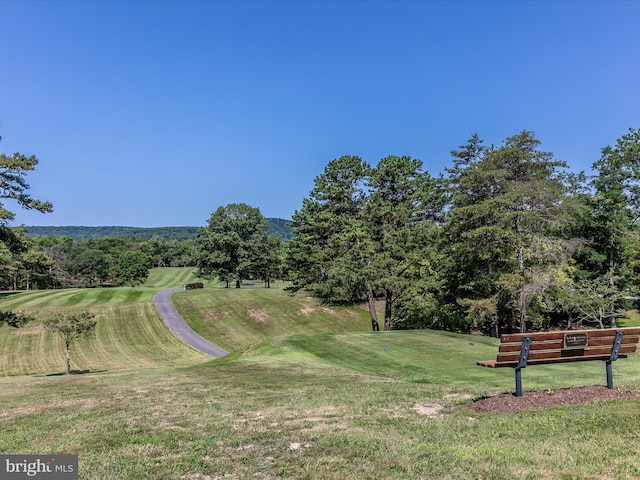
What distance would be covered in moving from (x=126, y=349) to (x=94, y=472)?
38536 millimetres

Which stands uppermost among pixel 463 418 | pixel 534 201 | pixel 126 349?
pixel 534 201

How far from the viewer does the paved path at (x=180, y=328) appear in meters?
41.1

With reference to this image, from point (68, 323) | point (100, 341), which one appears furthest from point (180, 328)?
point (68, 323)

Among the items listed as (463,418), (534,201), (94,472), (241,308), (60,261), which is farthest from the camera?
(60,261)

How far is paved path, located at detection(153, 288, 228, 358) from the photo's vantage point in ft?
135

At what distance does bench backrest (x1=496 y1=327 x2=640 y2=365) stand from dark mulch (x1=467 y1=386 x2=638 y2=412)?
63cm

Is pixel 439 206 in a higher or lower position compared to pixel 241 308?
higher

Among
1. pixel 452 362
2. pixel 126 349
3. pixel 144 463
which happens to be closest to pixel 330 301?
pixel 126 349

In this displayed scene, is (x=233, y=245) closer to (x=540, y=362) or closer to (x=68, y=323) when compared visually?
(x=68, y=323)

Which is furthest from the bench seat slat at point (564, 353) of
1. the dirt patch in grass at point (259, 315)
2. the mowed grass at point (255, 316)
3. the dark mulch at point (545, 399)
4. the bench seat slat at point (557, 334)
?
the dirt patch in grass at point (259, 315)

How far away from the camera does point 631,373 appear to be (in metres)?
13.9

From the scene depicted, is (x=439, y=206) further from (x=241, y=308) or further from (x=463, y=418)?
(x=463, y=418)
